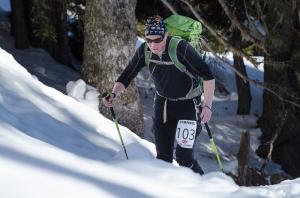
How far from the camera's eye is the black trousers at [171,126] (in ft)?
18.1

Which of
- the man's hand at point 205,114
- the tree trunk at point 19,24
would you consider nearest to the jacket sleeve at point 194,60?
the man's hand at point 205,114

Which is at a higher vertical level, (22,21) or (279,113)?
(22,21)

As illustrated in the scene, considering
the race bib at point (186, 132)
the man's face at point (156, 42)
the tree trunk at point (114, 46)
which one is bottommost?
the tree trunk at point (114, 46)

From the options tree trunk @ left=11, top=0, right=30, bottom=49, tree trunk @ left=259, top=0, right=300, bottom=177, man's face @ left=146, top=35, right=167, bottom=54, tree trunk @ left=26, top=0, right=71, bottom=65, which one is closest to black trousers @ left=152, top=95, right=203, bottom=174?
A: man's face @ left=146, top=35, right=167, bottom=54

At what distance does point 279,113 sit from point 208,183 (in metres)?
9.45

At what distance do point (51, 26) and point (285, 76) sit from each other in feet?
18.8

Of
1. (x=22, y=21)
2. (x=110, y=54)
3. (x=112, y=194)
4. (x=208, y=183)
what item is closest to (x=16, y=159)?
(x=112, y=194)

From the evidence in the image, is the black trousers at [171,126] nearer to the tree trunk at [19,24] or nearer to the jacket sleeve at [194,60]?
the jacket sleeve at [194,60]

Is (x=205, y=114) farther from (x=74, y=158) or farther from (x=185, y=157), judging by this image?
(x=74, y=158)

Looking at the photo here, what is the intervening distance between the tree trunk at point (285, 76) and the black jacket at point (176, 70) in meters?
7.45

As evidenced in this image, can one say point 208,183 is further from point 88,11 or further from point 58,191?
point 88,11

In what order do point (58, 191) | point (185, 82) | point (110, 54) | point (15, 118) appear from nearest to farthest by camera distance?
point (58, 191) < point (15, 118) < point (185, 82) < point (110, 54)

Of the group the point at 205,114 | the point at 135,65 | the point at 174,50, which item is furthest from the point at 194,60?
the point at 135,65

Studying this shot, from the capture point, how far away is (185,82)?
5.39 metres
